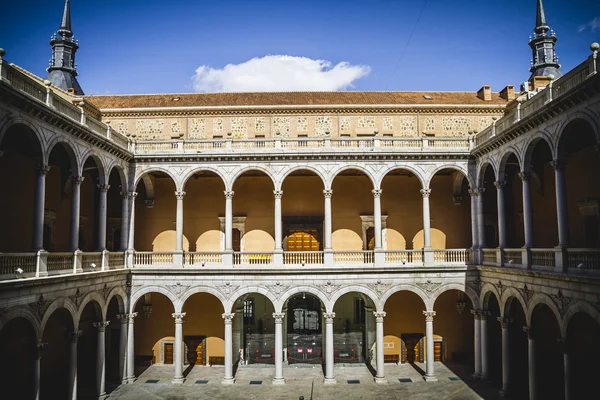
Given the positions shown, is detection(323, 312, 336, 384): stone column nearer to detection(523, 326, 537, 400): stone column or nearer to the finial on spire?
detection(523, 326, 537, 400): stone column

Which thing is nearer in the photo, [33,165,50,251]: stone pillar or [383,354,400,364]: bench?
[33,165,50,251]: stone pillar

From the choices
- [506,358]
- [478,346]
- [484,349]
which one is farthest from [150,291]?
[506,358]

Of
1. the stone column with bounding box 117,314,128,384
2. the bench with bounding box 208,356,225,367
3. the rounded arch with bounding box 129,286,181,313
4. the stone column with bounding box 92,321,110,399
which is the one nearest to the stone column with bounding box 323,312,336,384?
the bench with bounding box 208,356,225,367

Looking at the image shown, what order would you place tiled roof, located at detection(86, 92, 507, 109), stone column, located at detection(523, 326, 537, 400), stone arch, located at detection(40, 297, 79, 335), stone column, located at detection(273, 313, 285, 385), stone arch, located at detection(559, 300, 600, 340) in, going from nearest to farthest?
1. stone arch, located at detection(559, 300, 600, 340)
2. stone arch, located at detection(40, 297, 79, 335)
3. stone column, located at detection(523, 326, 537, 400)
4. stone column, located at detection(273, 313, 285, 385)
5. tiled roof, located at detection(86, 92, 507, 109)

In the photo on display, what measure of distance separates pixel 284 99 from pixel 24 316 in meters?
18.8

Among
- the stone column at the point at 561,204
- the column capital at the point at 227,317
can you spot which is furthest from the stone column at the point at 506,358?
the column capital at the point at 227,317

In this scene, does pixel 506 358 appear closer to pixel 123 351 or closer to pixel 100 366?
pixel 123 351

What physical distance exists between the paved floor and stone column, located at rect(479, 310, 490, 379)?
571mm

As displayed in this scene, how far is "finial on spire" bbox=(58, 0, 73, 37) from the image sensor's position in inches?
1439

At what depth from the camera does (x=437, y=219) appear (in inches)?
1053

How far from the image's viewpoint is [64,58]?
36.0m

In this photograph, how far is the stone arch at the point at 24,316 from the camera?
14.3m

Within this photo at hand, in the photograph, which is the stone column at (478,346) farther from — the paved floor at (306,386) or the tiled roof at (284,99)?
the tiled roof at (284,99)

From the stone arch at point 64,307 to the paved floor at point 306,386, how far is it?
4.53m
